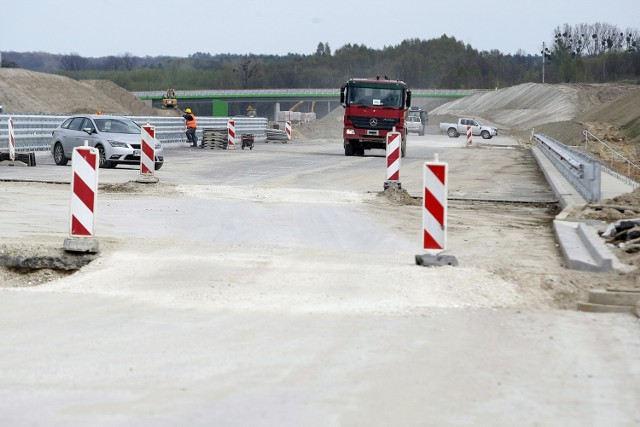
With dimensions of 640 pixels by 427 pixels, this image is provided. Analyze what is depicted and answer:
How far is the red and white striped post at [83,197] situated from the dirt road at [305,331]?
363mm

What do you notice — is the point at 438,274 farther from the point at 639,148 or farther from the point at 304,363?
the point at 639,148

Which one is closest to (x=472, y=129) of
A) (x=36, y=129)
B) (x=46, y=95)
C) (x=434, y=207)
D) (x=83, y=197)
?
(x=46, y=95)

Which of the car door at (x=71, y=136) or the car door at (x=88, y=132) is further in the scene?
the car door at (x=71, y=136)

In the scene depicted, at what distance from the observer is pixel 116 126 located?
28172 mm

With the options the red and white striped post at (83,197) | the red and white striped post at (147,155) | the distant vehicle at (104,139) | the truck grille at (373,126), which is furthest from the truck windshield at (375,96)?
the red and white striped post at (83,197)

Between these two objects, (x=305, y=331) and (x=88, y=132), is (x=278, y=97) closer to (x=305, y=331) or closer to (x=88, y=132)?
(x=88, y=132)

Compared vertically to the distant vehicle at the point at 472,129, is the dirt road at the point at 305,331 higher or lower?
higher

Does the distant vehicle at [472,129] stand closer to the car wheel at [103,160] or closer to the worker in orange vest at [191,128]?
the worker in orange vest at [191,128]

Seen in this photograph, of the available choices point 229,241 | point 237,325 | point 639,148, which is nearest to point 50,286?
point 237,325

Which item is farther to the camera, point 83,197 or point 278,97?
point 278,97

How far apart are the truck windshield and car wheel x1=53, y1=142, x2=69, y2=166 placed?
1452 cm

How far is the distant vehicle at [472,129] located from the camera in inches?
3029

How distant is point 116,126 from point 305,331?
21.9 metres

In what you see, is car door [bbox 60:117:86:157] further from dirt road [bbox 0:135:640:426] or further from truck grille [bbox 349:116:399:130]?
truck grille [bbox 349:116:399:130]
